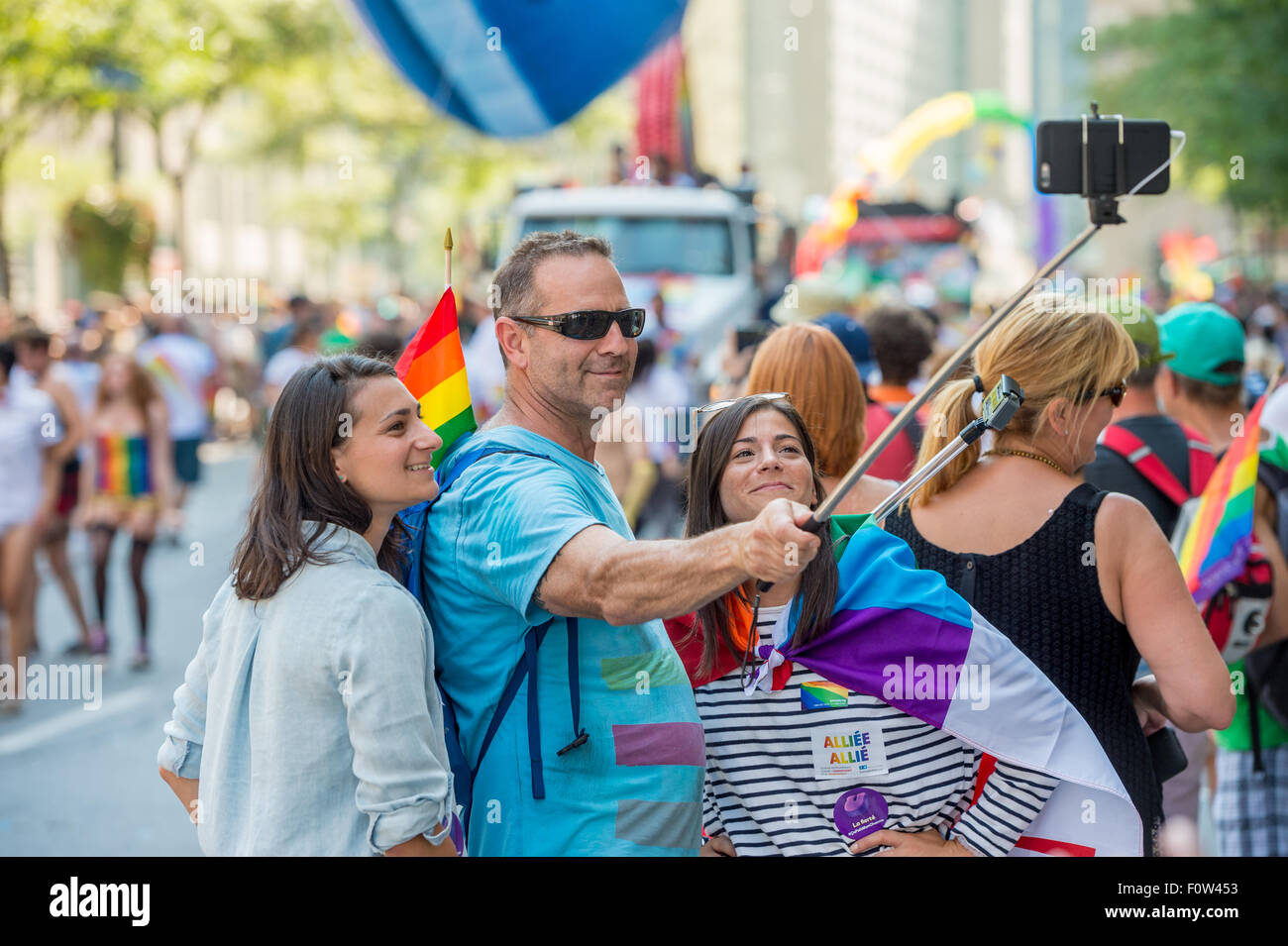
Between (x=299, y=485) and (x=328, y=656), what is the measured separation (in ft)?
1.03

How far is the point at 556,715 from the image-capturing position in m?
2.46

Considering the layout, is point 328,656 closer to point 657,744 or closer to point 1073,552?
point 657,744

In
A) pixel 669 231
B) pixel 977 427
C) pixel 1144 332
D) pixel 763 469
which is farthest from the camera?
pixel 669 231

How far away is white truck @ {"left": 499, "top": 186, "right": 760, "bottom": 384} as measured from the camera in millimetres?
14188

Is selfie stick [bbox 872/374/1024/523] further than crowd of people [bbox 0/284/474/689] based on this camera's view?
No

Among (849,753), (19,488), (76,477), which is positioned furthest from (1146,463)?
(76,477)

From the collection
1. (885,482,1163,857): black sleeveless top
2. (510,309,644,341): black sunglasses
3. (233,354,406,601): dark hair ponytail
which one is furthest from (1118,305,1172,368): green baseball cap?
(233,354,406,601): dark hair ponytail

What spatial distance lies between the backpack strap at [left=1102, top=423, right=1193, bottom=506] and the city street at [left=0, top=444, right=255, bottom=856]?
3.12m

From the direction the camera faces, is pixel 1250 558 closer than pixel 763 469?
No

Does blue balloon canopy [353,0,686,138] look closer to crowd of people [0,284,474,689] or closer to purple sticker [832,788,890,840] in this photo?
crowd of people [0,284,474,689]

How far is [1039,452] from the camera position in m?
2.98

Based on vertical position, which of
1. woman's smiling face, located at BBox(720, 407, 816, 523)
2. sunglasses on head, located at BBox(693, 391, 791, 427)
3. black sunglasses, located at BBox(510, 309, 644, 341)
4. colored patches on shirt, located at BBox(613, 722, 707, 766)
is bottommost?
colored patches on shirt, located at BBox(613, 722, 707, 766)
